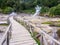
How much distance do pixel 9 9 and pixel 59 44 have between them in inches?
1855

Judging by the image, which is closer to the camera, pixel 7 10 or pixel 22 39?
pixel 22 39

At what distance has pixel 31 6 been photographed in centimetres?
5669

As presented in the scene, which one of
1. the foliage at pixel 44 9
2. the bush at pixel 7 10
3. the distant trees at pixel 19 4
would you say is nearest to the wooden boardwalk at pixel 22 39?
the foliage at pixel 44 9

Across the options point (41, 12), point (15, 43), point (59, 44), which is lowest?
point (41, 12)

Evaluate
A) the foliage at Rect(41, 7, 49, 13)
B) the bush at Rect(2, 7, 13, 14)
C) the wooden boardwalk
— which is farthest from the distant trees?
the wooden boardwalk

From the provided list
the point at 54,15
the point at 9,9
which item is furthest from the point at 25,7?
the point at 54,15

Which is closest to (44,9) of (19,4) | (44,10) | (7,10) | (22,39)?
(44,10)

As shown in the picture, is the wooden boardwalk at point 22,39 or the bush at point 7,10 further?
the bush at point 7,10

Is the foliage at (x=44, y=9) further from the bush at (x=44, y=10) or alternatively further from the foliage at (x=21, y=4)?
the foliage at (x=21, y=4)

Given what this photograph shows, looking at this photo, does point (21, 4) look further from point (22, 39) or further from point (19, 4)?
point (22, 39)

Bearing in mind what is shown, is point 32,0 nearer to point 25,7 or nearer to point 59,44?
point 25,7

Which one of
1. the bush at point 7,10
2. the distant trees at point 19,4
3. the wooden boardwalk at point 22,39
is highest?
the wooden boardwalk at point 22,39

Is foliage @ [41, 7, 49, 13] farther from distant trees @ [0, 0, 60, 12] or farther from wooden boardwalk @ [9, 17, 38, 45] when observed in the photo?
wooden boardwalk @ [9, 17, 38, 45]

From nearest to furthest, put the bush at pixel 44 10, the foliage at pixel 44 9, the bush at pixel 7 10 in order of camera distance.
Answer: the bush at pixel 44 10, the foliage at pixel 44 9, the bush at pixel 7 10
